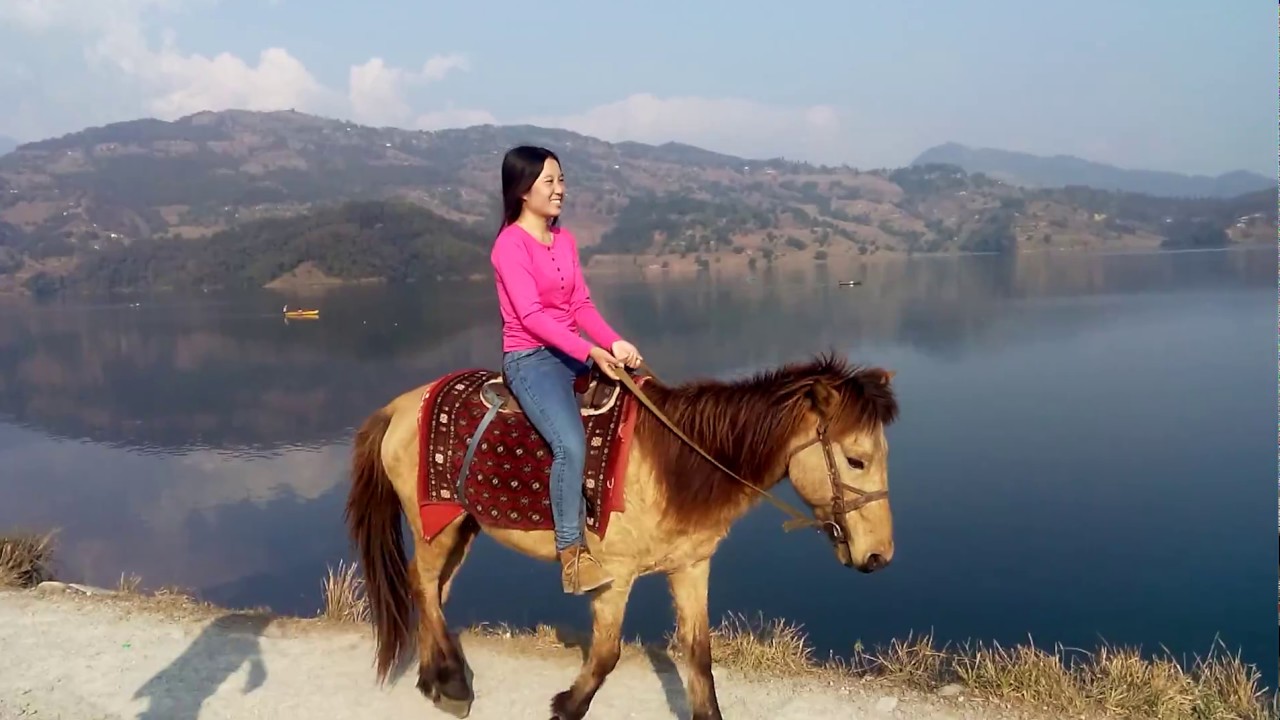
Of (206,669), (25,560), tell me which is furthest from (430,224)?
(206,669)

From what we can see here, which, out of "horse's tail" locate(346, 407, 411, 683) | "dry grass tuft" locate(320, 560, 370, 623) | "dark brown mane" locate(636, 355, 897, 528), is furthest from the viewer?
"dry grass tuft" locate(320, 560, 370, 623)

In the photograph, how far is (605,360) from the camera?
3314 mm

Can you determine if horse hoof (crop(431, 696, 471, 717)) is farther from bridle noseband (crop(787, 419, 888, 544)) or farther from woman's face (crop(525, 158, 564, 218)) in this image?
woman's face (crop(525, 158, 564, 218))

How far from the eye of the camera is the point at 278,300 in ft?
220

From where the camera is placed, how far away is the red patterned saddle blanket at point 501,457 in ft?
11.3

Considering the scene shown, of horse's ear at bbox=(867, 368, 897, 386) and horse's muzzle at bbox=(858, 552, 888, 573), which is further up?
horse's ear at bbox=(867, 368, 897, 386)

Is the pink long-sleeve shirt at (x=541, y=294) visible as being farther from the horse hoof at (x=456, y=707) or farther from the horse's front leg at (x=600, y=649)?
the horse hoof at (x=456, y=707)

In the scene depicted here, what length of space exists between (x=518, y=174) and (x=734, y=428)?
4.36 ft

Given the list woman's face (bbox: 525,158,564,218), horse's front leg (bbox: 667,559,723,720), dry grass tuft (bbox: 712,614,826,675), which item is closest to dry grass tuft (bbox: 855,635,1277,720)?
dry grass tuft (bbox: 712,614,826,675)

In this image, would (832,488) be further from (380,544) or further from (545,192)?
(380,544)

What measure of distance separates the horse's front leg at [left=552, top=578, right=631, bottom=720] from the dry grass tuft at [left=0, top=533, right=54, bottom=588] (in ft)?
15.5

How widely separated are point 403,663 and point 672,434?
2.21 m

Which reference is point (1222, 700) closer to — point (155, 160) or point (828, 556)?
point (828, 556)

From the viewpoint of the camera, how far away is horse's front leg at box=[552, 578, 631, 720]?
11.5ft
